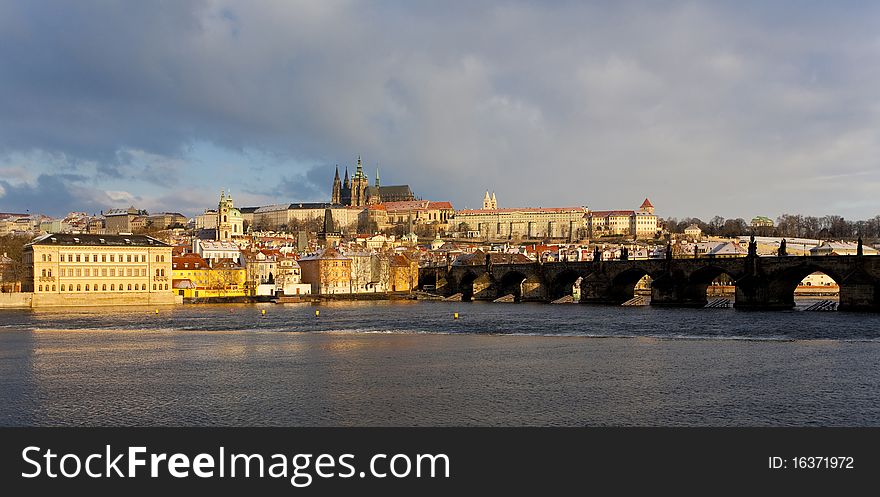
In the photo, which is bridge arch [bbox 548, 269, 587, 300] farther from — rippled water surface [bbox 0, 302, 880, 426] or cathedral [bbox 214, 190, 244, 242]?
cathedral [bbox 214, 190, 244, 242]

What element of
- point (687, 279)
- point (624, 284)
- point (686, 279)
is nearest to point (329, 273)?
point (624, 284)

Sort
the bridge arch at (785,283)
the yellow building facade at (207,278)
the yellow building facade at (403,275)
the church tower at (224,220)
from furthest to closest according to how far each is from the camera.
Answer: the church tower at (224,220)
the yellow building facade at (403,275)
the yellow building facade at (207,278)
the bridge arch at (785,283)

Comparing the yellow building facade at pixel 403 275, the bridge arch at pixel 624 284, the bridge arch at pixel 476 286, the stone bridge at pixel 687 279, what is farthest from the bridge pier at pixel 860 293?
the yellow building facade at pixel 403 275

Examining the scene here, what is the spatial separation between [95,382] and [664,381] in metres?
17.9

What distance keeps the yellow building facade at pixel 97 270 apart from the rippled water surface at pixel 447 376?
37137mm

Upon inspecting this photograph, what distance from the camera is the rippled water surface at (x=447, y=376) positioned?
64.7 feet

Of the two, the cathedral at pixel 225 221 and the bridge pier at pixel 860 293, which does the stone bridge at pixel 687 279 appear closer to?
the bridge pier at pixel 860 293

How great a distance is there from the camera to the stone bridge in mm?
63469

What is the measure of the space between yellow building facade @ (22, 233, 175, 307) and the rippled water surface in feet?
122

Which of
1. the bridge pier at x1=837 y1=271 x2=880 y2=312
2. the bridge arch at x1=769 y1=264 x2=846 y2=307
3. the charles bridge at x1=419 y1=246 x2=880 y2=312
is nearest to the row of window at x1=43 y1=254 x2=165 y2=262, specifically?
the charles bridge at x1=419 y1=246 x2=880 y2=312

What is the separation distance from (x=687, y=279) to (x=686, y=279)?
0.33ft
